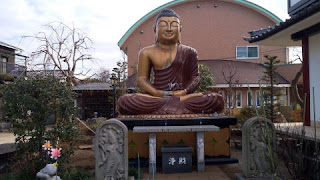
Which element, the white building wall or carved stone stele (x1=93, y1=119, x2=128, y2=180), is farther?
the white building wall

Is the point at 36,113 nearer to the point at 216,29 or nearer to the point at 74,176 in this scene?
the point at 74,176

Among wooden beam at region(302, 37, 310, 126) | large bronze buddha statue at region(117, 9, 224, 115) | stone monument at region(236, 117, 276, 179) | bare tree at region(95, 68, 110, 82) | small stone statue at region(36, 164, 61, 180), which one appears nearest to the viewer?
small stone statue at region(36, 164, 61, 180)

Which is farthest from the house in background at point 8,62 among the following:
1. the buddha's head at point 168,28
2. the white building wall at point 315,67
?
the white building wall at point 315,67

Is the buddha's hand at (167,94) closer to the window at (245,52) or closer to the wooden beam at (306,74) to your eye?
the wooden beam at (306,74)

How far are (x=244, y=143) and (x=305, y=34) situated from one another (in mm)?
4211

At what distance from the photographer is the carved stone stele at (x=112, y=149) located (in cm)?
481

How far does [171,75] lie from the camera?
7.79 meters

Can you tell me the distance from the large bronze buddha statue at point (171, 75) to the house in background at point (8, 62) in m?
13.7

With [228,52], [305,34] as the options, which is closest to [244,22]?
[228,52]

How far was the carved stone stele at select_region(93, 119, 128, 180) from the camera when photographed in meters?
4.81

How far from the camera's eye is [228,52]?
19.4m

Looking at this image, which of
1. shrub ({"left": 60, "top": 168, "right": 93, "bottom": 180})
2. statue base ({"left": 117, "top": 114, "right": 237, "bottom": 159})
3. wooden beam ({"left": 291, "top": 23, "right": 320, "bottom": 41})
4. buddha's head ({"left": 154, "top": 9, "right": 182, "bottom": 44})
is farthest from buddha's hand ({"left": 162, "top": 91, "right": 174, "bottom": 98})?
wooden beam ({"left": 291, "top": 23, "right": 320, "bottom": 41})

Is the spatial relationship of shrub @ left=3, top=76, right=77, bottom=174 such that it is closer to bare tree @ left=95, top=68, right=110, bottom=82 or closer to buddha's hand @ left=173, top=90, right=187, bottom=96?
buddha's hand @ left=173, top=90, right=187, bottom=96

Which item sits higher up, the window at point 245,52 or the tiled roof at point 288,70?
the window at point 245,52
